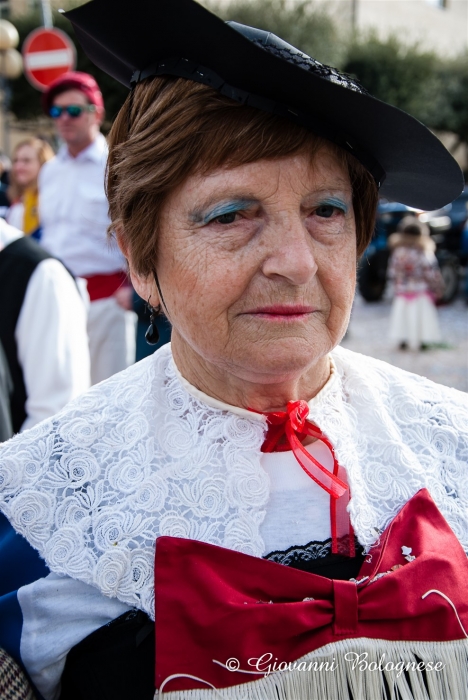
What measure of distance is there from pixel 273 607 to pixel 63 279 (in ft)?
6.52

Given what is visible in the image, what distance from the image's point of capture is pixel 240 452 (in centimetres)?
156

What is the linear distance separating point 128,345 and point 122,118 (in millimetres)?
3768

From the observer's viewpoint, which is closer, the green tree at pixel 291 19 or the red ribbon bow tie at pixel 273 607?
the red ribbon bow tie at pixel 273 607

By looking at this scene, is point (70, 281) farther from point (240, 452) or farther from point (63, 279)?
point (240, 452)

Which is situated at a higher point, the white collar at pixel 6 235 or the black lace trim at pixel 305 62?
the black lace trim at pixel 305 62

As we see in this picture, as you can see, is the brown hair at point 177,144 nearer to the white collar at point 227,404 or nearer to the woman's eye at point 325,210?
the woman's eye at point 325,210

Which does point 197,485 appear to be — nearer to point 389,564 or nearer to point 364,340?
point 389,564

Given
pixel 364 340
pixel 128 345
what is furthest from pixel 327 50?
pixel 128 345

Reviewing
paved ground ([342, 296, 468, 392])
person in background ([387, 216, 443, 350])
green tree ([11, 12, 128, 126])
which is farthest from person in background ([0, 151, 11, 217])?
green tree ([11, 12, 128, 126])

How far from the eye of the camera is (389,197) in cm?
182

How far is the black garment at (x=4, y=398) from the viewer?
2481 millimetres

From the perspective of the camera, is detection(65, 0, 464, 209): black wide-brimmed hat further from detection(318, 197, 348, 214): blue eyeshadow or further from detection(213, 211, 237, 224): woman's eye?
detection(213, 211, 237, 224): woman's eye

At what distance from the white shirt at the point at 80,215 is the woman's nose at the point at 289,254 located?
12.2 ft

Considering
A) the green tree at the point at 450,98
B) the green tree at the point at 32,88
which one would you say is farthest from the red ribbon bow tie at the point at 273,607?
the green tree at the point at 450,98
